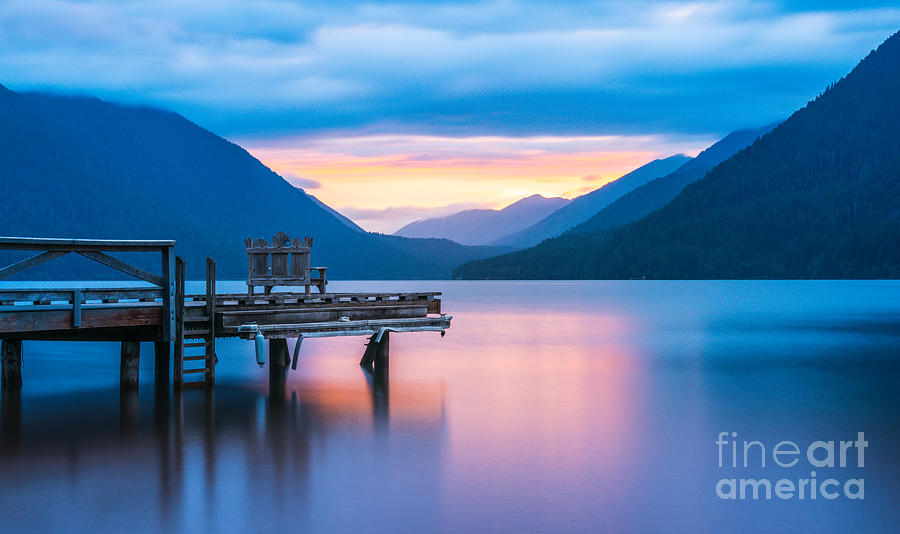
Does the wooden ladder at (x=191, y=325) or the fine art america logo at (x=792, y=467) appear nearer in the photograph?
the fine art america logo at (x=792, y=467)

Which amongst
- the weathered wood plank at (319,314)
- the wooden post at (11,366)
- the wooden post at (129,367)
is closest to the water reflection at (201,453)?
the wooden post at (129,367)

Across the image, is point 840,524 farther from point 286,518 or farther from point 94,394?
point 94,394

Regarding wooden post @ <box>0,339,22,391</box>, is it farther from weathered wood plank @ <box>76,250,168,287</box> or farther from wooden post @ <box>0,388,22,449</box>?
weathered wood plank @ <box>76,250,168,287</box>

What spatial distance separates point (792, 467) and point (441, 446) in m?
8.12

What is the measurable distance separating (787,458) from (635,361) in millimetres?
28811

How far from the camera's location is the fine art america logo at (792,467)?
18531mm

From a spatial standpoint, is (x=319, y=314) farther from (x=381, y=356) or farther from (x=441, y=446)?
(x=441, y=446)

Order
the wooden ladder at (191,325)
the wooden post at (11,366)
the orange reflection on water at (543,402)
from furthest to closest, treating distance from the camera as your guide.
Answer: the wooden post at (11,366) < the wooden ladder at (191,325) < the orange reflection on water at (543,402)

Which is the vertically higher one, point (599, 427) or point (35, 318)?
point (35, 318)

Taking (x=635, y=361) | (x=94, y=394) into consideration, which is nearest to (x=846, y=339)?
(x=635, y=361)

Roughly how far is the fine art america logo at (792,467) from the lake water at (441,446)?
0.53ft

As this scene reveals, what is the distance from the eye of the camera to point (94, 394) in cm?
3306

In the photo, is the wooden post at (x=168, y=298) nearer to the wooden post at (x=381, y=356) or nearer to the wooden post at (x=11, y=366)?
the wooden post at (x=11, y=366)

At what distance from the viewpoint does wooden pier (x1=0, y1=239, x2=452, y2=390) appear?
2706cm
